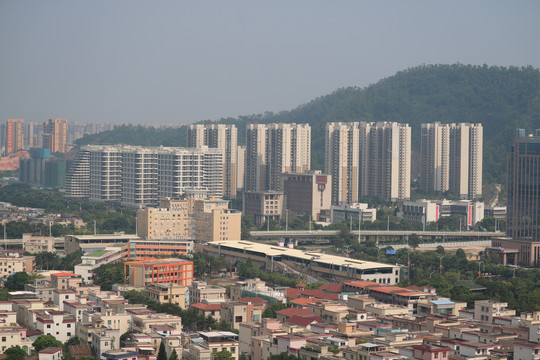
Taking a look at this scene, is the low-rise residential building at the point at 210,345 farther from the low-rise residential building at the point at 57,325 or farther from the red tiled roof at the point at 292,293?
the red tiled roof at the point at 292,293

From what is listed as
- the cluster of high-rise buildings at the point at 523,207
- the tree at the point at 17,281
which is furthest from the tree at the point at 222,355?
the cluster of high-rise buildings at the point at 523,207

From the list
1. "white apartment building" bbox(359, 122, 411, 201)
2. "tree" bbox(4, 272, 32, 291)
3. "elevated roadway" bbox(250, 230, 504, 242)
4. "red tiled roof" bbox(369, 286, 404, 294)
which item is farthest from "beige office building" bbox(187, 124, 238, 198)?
"red tiled roof" bbox(369, 286, 404, 294)

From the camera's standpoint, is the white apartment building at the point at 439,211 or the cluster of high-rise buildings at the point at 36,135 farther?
the cluster of high-rise buildings at the point at 36,135

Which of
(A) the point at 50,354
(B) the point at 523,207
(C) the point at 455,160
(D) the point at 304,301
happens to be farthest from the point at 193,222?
(C) the point at 455,160

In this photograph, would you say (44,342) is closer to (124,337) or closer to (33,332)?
(33,332)

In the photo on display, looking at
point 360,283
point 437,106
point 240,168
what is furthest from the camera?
point 437,106

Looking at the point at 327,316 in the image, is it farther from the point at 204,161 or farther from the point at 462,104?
the point at 462,104
